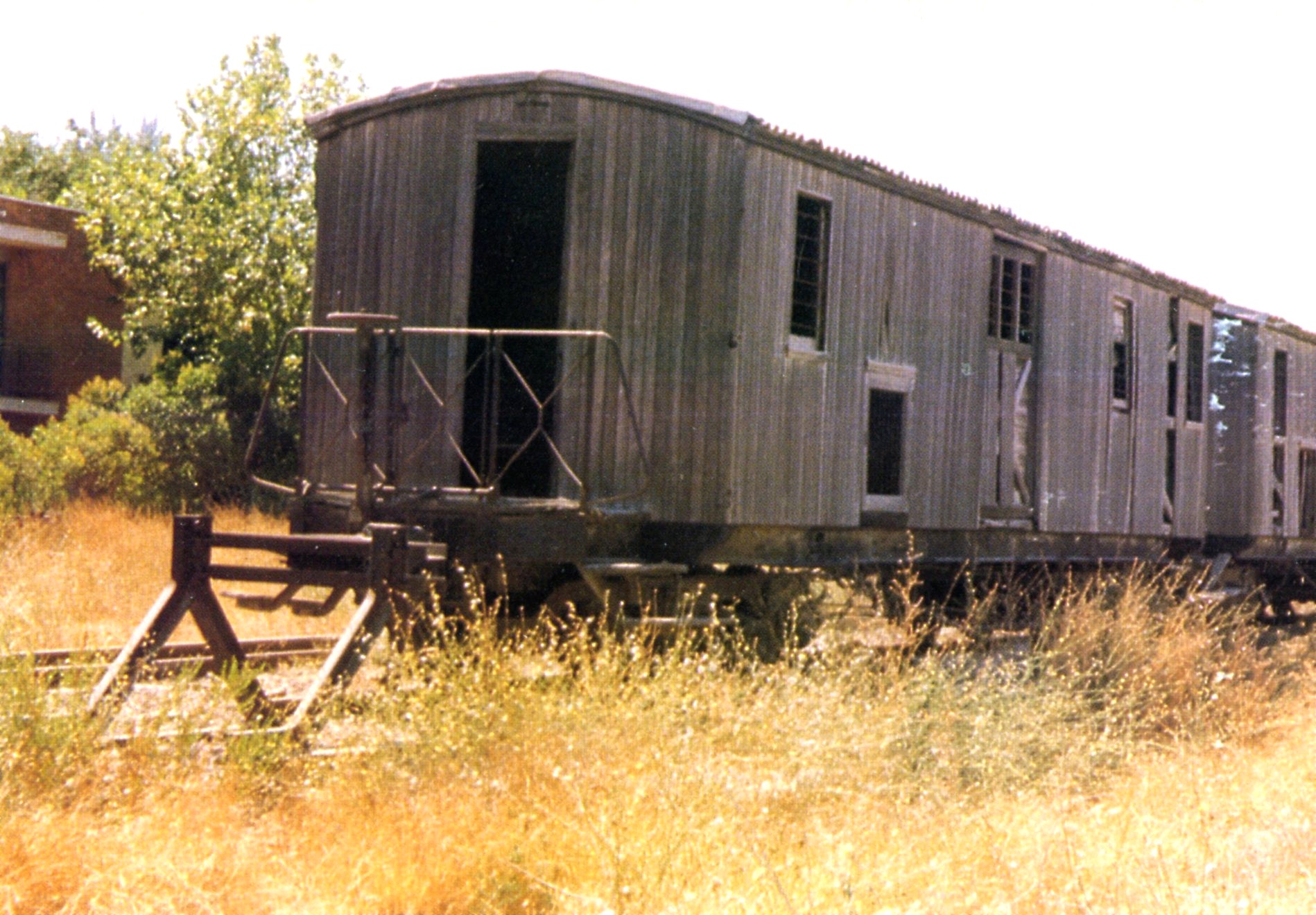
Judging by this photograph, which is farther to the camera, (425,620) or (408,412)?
(408,412)

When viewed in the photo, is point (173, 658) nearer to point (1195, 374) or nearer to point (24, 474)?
point (24, 474)

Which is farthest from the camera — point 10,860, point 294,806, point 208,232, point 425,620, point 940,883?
point 208,232

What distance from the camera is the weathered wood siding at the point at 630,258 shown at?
29.4ft

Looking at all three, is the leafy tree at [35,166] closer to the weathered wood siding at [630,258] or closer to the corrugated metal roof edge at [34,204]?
the corrugated metal roof edge at [34,204]

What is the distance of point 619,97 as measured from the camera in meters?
8.98

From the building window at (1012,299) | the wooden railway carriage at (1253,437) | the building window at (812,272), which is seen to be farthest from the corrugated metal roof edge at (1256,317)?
the building window at (812,272)

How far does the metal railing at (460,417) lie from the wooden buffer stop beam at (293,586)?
28.5 inches

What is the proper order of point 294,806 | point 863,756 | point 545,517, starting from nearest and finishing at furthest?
point 294,806 → point 863,756 → point 545,517

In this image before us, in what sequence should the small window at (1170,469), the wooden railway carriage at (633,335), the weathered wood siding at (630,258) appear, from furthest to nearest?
the small window at (1170,469)
the weathered wood siding at (630,258)
the wooden railway carriage at (633,335)

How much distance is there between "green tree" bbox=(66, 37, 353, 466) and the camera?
23750 millimetres

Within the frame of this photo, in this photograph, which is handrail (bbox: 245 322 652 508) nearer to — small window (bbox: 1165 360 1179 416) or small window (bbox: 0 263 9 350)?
small window (bbox: 1165 360 1179 416)

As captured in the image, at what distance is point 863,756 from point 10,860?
377cm

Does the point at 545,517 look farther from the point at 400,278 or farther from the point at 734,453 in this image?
the point at 400,278

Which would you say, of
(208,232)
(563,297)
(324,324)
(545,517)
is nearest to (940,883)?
(545,517)
